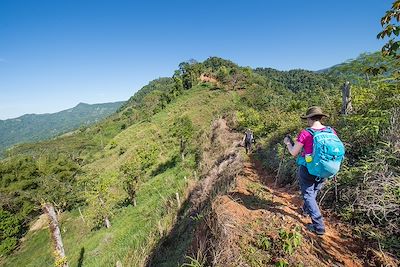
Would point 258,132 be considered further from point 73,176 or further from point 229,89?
point 229,89

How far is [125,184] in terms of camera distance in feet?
77.6

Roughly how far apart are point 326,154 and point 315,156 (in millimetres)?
151

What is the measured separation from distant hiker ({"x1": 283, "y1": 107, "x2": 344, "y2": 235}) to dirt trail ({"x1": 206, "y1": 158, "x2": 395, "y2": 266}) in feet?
1.08

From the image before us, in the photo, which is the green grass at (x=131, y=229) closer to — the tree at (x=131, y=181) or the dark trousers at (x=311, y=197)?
the tree at (x=131, y=181)

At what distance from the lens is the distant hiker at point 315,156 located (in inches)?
146

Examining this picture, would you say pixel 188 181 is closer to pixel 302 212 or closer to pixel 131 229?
pixel 131 229

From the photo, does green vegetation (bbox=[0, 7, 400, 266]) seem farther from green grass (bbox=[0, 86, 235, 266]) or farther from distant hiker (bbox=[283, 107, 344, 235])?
distant hiker (bbox=[283, 107, 344, 235])

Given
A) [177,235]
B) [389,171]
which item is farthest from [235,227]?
[177,235]

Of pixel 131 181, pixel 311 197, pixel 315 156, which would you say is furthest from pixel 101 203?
pixel 315 156

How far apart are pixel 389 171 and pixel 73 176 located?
4872 centimetres

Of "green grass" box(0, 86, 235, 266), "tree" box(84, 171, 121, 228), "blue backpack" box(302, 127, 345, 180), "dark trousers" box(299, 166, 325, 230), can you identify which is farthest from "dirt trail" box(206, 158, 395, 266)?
"tree" box(84, 171, 121, 228)

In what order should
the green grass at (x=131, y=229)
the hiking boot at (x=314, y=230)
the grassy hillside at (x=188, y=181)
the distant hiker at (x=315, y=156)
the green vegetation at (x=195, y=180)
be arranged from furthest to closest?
the green grass at (x=131, y=229), the grassy hillside at (x=188, y=181), the green vegetation at (x=195, y=180), the hiking boot at (x=314, y=230), the distant hiker at (x=315, y=156)

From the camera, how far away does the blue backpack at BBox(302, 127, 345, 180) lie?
12.1 ft

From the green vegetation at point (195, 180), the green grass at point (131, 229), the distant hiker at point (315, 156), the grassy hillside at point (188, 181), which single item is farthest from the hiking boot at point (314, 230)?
the green grass at point (131, 229)
